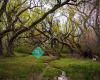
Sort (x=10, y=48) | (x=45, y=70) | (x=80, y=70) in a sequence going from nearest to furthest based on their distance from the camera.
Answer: (x=45, y=70) < (x=80, y=70) < (x=10, y=48)

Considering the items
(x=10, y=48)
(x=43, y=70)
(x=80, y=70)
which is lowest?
(x=80, y=70)

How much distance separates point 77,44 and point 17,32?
1192 centimetres

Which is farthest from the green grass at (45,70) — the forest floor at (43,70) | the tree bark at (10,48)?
the tree bark at (10,48)

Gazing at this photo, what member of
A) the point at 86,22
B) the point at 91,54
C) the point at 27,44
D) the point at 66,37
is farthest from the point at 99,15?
the point at 27,44

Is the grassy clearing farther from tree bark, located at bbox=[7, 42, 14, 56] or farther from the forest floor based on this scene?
tree bark, located at bbox=[7, 42, 14, 56]

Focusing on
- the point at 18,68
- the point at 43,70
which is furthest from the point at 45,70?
the point at 18,68

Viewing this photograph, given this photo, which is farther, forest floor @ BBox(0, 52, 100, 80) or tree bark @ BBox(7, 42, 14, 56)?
tree bark @ BBox(7, 42, 14, 56)

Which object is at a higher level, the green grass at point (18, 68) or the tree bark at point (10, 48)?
the tree bark at point (10, 48)

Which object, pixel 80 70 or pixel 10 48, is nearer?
pixel 80 70

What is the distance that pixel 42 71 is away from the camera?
922 inches

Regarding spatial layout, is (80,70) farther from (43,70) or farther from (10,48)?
(10,48)

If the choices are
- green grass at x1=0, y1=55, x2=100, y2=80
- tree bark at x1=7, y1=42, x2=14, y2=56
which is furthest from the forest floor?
tree bark at x1=7, y1=42, x2=14, y2=56

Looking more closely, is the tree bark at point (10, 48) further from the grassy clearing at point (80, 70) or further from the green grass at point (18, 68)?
the grassy clearing at point (80, 70)

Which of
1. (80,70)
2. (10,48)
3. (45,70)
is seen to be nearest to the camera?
(45,70)
